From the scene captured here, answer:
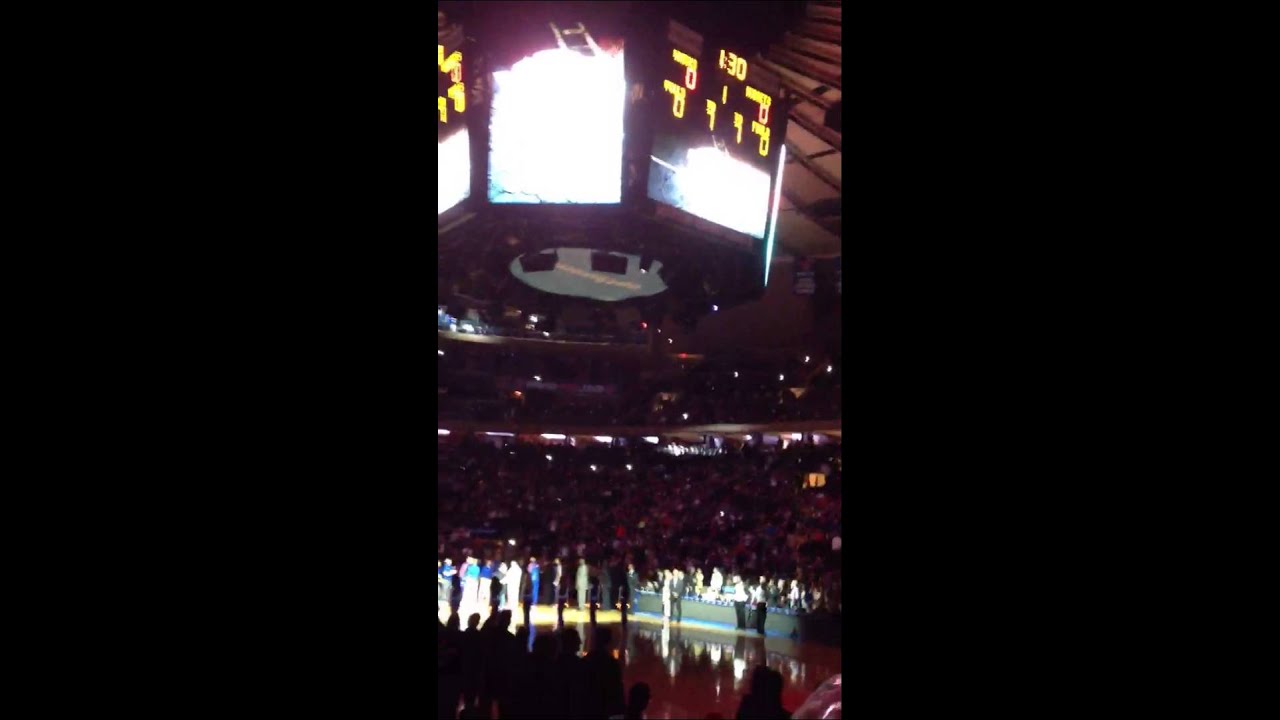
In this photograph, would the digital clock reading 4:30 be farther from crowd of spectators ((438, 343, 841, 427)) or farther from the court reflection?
crowd of spectators ((438, 343, 841, 427))

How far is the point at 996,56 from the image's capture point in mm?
984

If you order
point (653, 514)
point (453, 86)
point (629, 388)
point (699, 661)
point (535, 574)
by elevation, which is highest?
point (453, 86)

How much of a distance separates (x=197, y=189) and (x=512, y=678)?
9.38 feet

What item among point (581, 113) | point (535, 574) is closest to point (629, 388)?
point (535, 574)

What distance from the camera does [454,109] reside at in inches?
152

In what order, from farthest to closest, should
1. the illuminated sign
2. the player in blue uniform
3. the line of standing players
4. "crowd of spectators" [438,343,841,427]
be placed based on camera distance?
1. "crowd of spectators" [438,343,841,427]
2. the player in blue uniform
3. the line of standing players
4. the illuminated sign

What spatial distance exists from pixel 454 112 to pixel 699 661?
13.1 feet

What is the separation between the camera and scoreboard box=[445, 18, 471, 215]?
151 inches

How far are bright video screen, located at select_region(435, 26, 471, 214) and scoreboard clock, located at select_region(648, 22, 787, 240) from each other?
0.88 m

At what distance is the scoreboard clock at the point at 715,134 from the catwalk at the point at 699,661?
2640 millimetres

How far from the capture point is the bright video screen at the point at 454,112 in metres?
3.85

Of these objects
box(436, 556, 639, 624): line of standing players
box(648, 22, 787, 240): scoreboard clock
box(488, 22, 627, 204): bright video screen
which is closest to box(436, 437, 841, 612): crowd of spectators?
box(436, 556, 639, 624): line of standing players

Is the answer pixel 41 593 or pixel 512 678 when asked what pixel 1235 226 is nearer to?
pixel 41 593

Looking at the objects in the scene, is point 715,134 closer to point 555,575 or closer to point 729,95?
point 729,95
